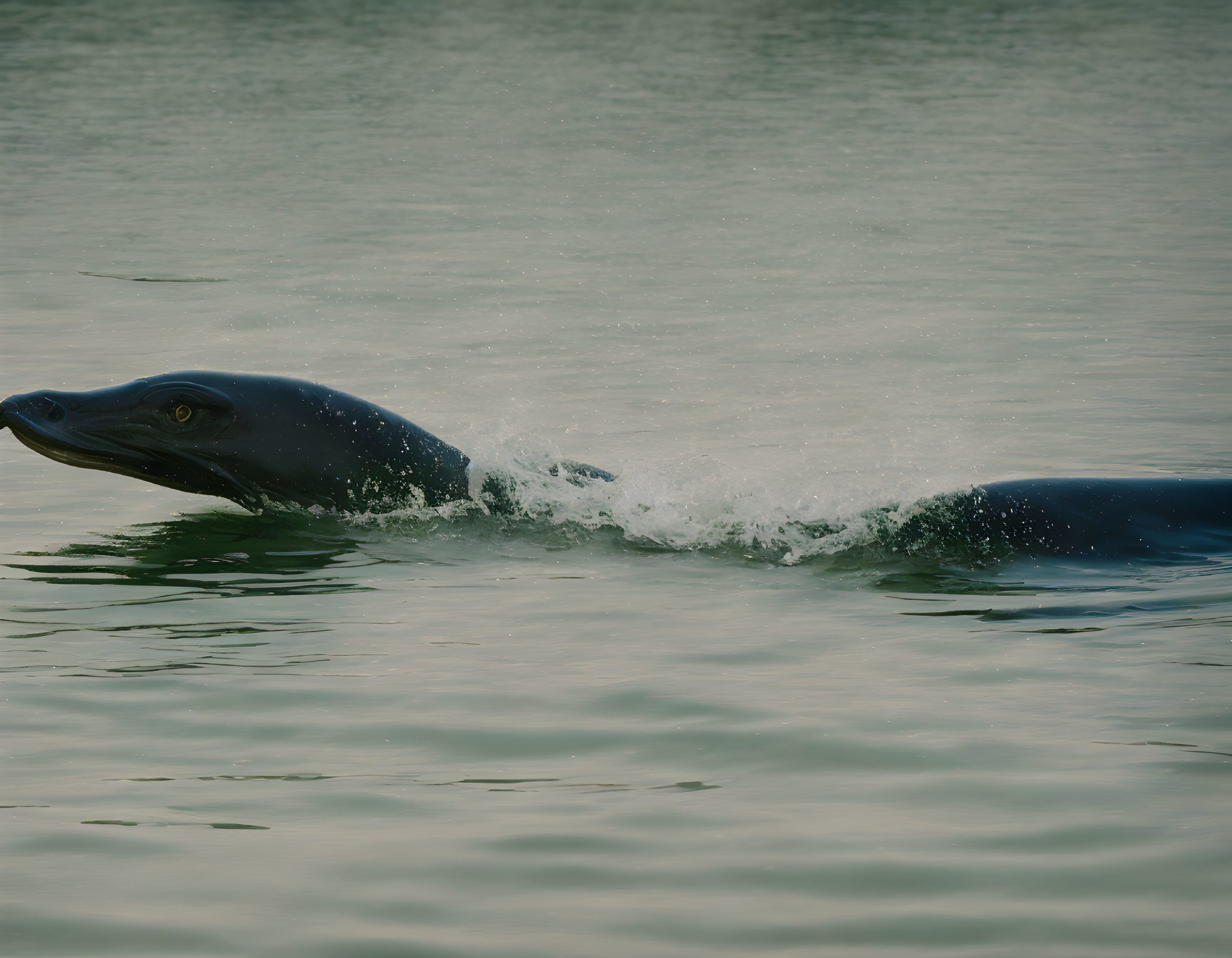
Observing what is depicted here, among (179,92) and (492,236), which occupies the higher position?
(179,92)

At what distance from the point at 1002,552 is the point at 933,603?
0.93m

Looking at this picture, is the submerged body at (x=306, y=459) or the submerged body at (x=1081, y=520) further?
the submerged body at (x=306, y=459)

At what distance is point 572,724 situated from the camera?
7.06 meters

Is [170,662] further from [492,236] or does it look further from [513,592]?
[492,236]

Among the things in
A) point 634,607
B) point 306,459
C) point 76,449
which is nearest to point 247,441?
point 306,459

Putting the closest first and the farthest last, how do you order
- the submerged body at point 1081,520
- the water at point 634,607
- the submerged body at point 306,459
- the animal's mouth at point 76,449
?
the water at point 634,607, the submerged body at point 1081,520, the submerged body at point 306,459, the animal's mouth at point 76,449

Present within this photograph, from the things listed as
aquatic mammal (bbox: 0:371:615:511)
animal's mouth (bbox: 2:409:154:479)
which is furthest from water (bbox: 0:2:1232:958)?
animal's mouth (bbox: 2:409:154:479)

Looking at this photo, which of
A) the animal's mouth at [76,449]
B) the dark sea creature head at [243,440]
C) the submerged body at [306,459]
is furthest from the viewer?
the dark sea creature head at [243,440]

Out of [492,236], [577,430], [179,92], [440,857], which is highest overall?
[179,92]

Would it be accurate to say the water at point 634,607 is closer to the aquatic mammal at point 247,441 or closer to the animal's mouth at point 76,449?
the aquatic mammal at point 247,441

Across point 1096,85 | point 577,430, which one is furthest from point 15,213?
point 1096,85

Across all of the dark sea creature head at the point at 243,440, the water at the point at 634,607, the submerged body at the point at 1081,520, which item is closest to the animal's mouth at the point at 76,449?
the dark sea creature head at the point at 243,440

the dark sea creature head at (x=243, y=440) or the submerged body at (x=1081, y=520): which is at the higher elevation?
the dark sea creature head at (x=243, y=440)

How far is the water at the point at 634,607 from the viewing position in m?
5.39
